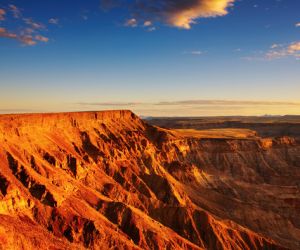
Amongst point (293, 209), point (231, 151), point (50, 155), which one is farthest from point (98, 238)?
point (231, 151)

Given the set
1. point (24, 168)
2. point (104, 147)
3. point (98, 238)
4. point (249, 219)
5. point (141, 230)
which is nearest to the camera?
point (98, 238)

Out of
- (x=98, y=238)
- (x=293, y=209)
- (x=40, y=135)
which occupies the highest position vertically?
(x=40, y=135)

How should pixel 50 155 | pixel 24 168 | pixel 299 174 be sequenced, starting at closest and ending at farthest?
pixel 24 168
pixel 50 155
pixel 299 174

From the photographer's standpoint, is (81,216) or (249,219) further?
(249,219)

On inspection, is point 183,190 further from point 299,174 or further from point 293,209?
point 299,174

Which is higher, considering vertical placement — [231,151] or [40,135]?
[40,135]

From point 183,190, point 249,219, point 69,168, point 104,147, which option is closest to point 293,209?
point 249,219
